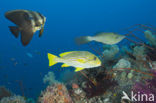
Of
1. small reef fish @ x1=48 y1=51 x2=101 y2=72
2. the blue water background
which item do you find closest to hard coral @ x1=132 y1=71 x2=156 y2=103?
small reef fish @ x1=48 y1=51 x2=101 y2=72

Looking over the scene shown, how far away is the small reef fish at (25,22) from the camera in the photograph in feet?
5.21

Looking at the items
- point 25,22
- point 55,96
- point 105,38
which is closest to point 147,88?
point 105,38

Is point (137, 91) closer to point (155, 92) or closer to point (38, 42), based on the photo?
point (155, 92)

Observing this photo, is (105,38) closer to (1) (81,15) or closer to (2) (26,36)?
(2) (26,36)

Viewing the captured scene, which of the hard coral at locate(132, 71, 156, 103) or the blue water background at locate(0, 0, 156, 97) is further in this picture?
the blue water background at locate(0, 0, 156, 97)

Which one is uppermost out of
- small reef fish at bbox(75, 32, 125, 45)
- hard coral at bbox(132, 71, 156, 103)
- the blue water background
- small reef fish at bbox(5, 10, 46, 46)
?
small reef fish at bbox(5, 10, 46, 46)

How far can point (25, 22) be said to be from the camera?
5.48 ft

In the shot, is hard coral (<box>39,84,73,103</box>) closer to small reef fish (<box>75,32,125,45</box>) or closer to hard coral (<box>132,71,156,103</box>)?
small reef fish (<box>75,32,125,45</box>)

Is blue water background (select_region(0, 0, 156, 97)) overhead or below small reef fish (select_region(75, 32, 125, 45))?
below

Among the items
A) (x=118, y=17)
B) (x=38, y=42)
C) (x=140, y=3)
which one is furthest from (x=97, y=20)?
(x=38, y=42)

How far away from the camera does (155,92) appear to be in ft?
7.66

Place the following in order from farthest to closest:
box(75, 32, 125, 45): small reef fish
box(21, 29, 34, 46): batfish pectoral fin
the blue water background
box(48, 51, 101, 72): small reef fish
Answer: the blue water background, box(75, 32, 125, 45): small reef fish, box(48, 51, 101, 72): small reef fish, box(21, 29, 34, 46): batfish pectoral fin

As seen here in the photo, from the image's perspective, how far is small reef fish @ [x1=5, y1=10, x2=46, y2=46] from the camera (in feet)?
5.21

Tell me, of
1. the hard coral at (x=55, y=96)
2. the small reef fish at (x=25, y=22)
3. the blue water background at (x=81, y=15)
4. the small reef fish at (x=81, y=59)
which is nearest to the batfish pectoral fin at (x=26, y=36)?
the small reef fish at (x=25, y=22)
